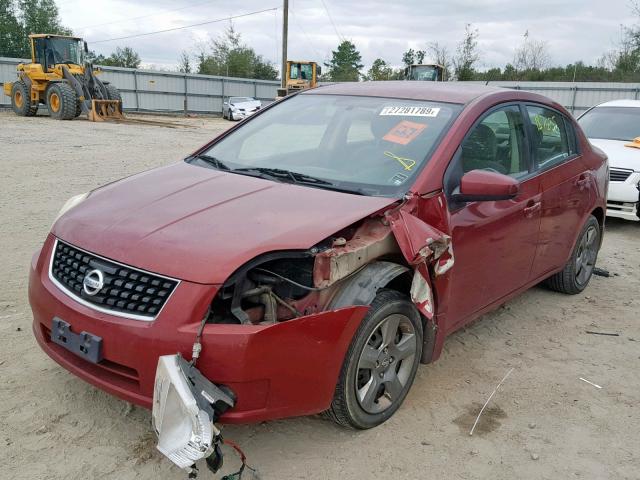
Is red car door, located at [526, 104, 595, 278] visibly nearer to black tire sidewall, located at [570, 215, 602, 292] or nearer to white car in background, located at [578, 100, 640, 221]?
black tire sidewall, located at [570, 215, 602, 292]

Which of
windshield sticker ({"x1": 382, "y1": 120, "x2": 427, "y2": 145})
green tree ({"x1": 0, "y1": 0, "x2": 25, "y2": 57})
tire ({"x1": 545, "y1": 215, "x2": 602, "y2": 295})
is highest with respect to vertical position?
green tree ({"x1": 0, "y1": 0, "x2": 25, "y2": 57})

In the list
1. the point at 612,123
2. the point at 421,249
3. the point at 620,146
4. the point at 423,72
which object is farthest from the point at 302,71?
the point at 421,249

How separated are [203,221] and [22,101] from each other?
74.9 feet

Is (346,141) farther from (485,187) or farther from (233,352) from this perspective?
(233,352)

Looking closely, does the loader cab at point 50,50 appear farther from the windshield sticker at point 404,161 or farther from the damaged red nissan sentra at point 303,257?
the windshield sticker at point 404,161

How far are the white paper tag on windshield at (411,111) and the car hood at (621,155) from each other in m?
5.08

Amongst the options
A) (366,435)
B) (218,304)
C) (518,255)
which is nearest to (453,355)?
(518,255)

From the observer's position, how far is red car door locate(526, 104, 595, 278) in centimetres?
405

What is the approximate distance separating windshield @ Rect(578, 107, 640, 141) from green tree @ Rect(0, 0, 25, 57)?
59887 millimetres

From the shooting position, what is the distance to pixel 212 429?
7.07 ft

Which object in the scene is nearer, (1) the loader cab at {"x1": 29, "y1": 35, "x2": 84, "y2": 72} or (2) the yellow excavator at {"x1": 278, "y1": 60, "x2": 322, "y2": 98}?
(1) the loader cab at {"x1": 29, "y1": 35, "x2": 84, "y2": 72}

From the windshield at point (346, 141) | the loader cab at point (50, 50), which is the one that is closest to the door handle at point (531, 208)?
the windshield at point (346, 141)

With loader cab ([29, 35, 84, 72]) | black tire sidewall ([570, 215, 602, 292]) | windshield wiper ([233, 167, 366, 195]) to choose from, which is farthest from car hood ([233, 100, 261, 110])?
windshield wiper ([233, 167, 366, 195])

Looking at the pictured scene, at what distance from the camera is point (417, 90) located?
3.77m
